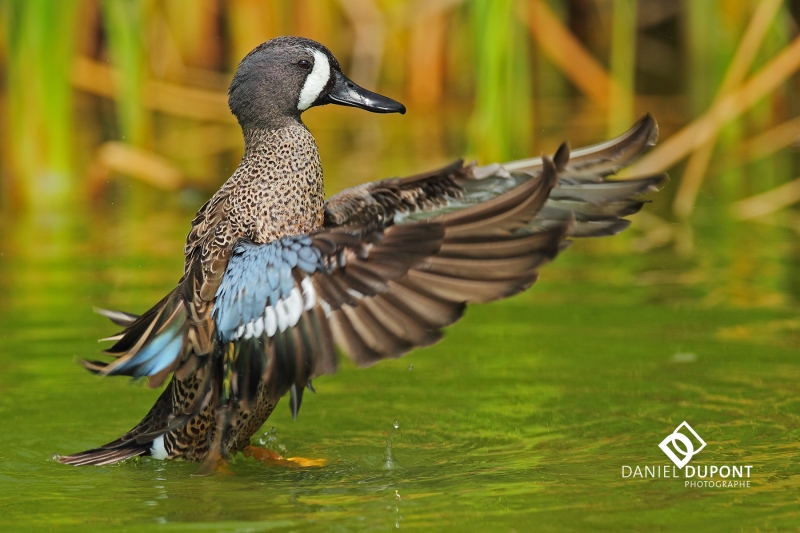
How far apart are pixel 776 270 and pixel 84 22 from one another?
6.31 meters

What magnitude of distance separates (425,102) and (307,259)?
7288mm

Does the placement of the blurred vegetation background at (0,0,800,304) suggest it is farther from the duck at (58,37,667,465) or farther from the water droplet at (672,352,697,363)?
the duck at (58,37,667,465)

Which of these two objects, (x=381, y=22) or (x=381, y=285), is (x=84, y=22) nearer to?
(x=381, y=22)

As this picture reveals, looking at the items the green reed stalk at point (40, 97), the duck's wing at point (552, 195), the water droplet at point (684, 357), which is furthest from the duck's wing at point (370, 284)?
the green reed stalk at point (40, 97)

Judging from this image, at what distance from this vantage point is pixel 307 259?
13.4 ft

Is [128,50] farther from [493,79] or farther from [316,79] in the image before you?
[316,79]

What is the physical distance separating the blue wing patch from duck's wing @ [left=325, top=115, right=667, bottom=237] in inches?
24.4

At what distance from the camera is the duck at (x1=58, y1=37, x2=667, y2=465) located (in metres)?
3.80

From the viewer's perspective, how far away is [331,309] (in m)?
3.98

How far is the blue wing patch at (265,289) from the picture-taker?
13.4 feet

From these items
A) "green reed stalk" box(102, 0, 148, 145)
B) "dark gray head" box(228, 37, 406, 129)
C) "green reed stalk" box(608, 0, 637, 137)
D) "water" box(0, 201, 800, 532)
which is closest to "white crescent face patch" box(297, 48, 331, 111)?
"dark gray head" box(228, 37, 406, 129)

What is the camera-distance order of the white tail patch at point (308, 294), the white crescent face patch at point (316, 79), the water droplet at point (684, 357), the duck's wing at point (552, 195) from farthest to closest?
the water droplet at point (684, 357), the white crescent face patch at point (316, 79), the duck's wing at point (552, 195), the white tail patch at point (308, 294)

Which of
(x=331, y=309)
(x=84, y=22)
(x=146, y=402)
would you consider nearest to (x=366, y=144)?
(x=84, y=22)

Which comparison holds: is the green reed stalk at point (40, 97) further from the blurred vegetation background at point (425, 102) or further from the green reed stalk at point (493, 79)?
the green reed stalk at point (493, 79)
